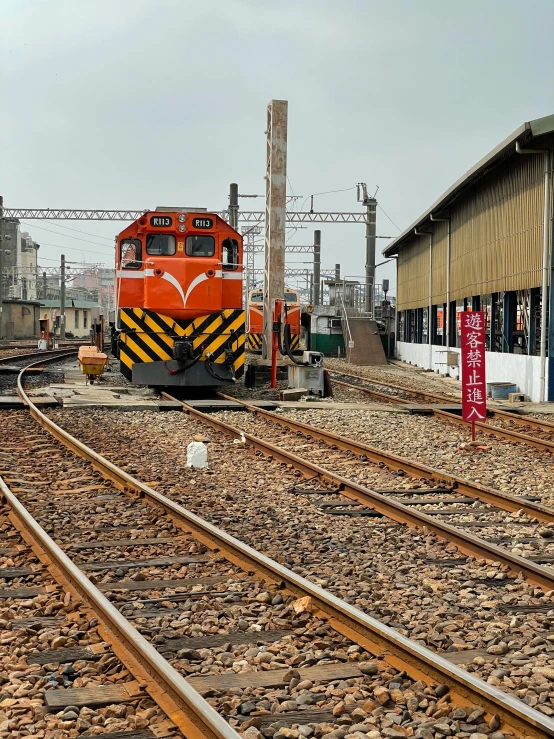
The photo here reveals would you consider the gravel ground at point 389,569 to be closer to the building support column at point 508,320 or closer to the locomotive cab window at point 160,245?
the locomotive cab window at point 160,245

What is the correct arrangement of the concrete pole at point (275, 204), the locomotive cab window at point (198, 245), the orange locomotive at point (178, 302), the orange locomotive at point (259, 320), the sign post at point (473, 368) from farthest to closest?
the orange locomotive at point (259, 320) < the concrete pole at point (275, 204) < the locomotive cab window at point (198, 245) < the orange locomotive at point (178, 302) < the sign post at point (473, 368)

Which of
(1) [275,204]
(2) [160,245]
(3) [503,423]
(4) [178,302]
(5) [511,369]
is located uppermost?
(1) [275,204]

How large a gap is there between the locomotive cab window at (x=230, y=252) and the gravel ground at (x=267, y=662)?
1113cm

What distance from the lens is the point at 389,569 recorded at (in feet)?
18.4

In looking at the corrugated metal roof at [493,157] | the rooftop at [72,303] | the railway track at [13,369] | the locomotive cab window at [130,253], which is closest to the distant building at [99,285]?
the rooftop at [72,303]

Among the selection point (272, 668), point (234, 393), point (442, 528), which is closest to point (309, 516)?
point (442, 528)

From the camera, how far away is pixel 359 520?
699 cm

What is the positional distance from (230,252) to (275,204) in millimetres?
3218

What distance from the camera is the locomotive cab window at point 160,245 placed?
16984 mm

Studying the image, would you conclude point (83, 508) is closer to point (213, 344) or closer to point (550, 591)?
point (550, 591)

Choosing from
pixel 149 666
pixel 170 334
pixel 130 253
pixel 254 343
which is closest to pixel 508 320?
pixel 170 334

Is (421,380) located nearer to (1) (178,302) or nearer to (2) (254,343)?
(1) (178,302)

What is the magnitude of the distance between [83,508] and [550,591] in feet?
12.5

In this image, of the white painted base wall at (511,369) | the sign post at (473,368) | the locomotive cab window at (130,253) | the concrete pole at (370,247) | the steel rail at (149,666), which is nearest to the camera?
the steel rail at (149,666)
